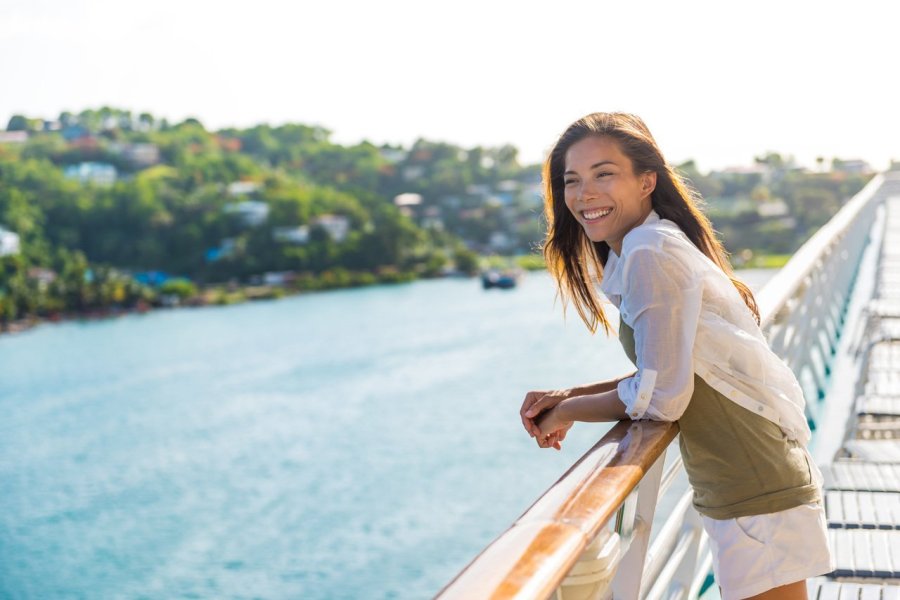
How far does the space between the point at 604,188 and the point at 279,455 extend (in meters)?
30.7

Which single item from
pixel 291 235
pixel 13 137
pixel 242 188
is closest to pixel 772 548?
pixel 291 235

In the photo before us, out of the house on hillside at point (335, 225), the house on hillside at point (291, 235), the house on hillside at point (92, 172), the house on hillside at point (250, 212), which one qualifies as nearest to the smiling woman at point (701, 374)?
the house on hillside at point (335, 225)

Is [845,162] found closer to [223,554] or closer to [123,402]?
[123,402]

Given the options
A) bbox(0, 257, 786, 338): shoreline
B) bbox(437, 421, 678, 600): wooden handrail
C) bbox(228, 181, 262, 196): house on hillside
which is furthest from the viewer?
bbox(228, 181, 262, 196): house on hillside

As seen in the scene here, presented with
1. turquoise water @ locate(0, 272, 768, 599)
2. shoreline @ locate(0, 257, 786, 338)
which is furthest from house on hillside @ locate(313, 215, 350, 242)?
turquoise water @ locate(0, 272, 768, 599)

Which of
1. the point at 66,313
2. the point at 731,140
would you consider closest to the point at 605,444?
the point at 66,313

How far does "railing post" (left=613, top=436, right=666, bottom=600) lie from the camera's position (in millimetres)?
1062

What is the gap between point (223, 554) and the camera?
969 inches

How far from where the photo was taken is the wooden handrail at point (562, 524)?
0.64m

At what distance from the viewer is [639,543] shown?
3.50ft

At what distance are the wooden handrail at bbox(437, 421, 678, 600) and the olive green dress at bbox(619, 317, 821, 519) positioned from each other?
0.05m

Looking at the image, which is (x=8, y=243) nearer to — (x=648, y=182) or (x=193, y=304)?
(x=193, y=304)

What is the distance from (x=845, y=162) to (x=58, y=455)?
Result: 45.1 meters

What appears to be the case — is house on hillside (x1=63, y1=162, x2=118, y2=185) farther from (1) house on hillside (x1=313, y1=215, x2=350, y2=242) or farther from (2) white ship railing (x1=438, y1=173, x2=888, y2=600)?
(2) white ship railing (x1=438, y1=173, x2=888, y2=600)
